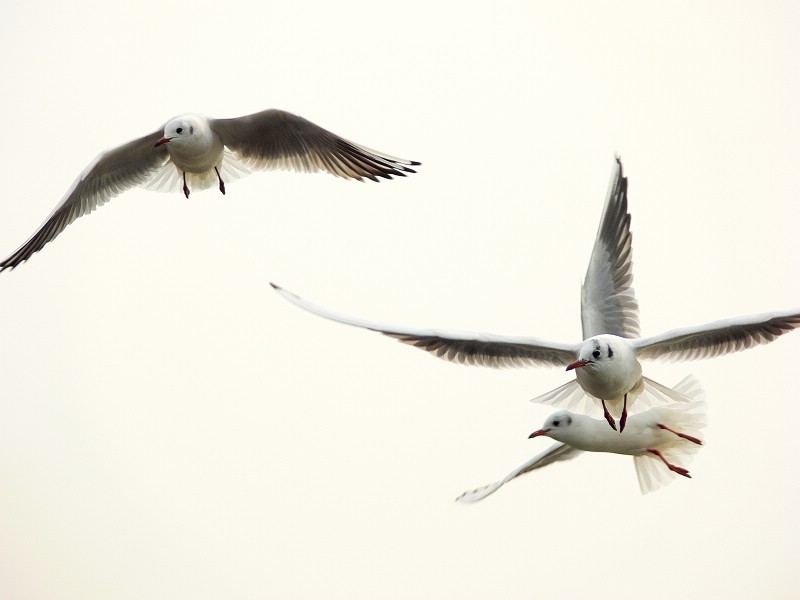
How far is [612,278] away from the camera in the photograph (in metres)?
7.20

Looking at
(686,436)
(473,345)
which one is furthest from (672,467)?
(473,345)

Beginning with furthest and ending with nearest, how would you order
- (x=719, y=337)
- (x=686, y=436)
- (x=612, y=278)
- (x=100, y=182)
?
(x=100, y=182)
(x=612, y=278)
(x=686, y=436)
(x=719, y=337)

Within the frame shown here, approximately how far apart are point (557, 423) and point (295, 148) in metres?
2.20

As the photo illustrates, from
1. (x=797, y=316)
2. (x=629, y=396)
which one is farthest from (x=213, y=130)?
(x=797, y=316)

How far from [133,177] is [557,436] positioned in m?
3.06

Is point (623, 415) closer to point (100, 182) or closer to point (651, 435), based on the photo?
point (651, 435)

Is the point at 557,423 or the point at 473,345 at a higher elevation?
the point at 473,345

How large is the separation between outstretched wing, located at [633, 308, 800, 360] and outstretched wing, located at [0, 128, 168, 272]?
3.15m

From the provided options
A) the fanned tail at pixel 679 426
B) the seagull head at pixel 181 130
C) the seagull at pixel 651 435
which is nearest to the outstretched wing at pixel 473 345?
the seagull at pixel 651 435

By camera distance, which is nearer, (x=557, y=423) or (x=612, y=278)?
(x=557, y=423)

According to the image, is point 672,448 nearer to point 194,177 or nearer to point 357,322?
point 357,322

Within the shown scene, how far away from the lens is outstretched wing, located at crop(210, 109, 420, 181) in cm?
688

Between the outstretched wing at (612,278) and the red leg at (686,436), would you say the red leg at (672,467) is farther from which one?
the outstretched wing at (612,278)

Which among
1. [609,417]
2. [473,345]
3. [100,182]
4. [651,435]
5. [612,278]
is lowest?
[609,417]
